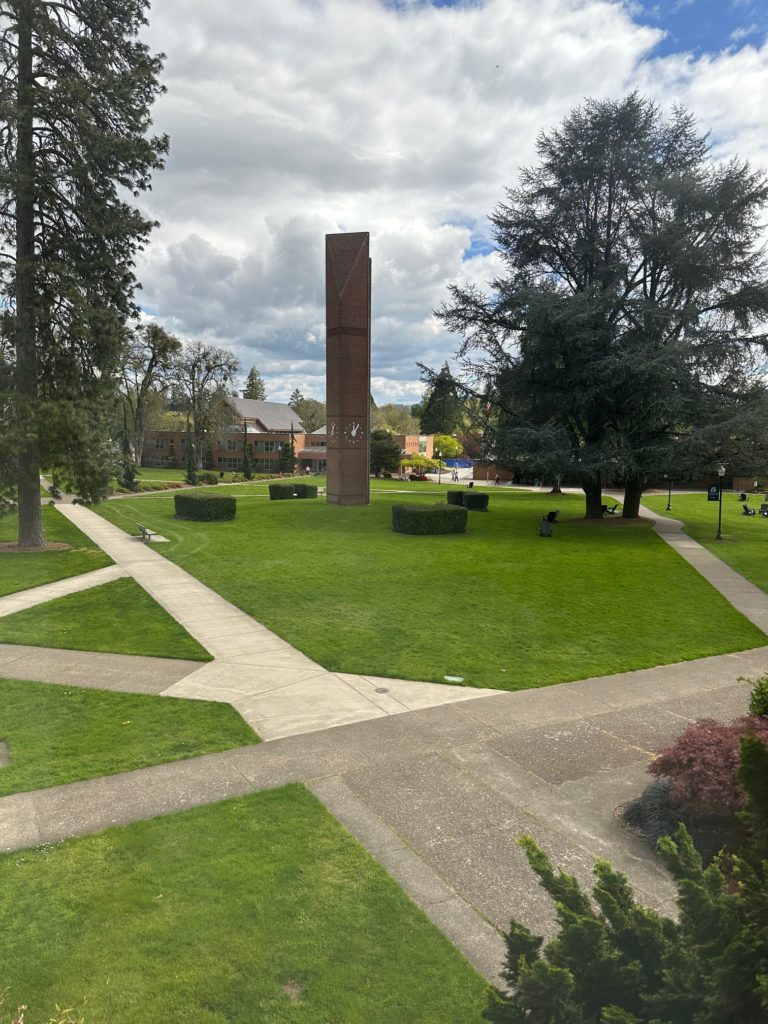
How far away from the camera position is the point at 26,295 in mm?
18219

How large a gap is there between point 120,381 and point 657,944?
20.6m

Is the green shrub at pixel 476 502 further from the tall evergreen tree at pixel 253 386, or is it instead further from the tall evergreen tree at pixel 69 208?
the tall evergreen tree at pixel 253 386

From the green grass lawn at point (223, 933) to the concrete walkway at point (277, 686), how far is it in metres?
2.35

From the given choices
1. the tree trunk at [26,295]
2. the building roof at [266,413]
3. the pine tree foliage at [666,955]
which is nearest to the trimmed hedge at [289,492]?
the tree trunk at [26,295]

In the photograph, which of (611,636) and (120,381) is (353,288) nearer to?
(120,381)

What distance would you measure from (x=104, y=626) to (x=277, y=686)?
A: 15.4ft

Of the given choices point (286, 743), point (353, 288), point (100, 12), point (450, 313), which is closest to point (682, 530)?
point (450, 313)

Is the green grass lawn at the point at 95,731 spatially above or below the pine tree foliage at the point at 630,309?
below

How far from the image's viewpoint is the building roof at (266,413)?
277ft

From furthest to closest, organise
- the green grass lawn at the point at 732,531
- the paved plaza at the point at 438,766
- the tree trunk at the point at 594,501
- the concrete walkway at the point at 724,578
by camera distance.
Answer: the tree trunk at the point at 594,501
the green grass lawn at the point at 732,531
the concrete walkway at the point at 724,578
the paved plaza at the point at 438,766

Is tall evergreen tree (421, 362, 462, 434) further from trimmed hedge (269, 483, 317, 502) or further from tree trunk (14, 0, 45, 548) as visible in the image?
tree trunk (14, 0, 45, 548)

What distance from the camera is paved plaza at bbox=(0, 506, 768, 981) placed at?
16.3 ft

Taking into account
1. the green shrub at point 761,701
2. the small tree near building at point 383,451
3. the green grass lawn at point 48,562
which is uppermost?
the small tree near building at point 383,451

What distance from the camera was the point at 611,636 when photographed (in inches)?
467
